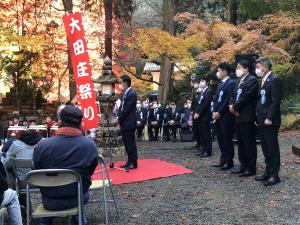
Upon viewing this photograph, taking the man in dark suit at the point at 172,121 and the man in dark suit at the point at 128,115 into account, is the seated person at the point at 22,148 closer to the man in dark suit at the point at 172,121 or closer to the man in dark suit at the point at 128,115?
the man in dark suit at the point at 128,115

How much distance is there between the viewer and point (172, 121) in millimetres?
14641

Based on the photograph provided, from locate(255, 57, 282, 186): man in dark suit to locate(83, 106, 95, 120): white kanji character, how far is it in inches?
131

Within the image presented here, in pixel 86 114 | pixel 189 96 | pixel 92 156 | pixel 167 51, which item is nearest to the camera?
pixel 92 156

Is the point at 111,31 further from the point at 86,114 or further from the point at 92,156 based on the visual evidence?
the point at 92,156

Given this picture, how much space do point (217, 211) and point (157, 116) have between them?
9692 mm

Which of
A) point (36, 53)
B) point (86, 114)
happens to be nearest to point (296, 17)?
point (86, 114)

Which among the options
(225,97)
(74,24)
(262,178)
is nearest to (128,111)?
(225,97)

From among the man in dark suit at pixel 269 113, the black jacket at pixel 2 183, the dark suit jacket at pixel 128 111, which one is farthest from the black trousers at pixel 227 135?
the black jacket at pixel 2 183

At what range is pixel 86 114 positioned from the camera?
331 inches

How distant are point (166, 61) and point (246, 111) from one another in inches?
440

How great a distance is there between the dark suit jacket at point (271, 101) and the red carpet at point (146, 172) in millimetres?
2112

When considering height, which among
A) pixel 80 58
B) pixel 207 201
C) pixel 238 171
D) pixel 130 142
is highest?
pixel 80 58

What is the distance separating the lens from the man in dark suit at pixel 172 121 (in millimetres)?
14688

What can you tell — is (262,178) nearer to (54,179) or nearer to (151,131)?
(54,179)
